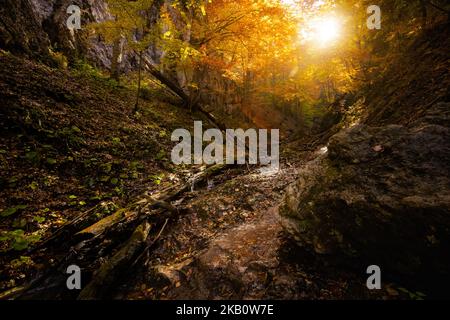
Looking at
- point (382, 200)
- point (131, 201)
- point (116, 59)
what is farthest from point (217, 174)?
point (116, 59)

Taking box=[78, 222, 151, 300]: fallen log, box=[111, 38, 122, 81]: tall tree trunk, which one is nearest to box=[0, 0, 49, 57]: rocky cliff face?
box=[111, 38, 122, 81]: tall tree trunk

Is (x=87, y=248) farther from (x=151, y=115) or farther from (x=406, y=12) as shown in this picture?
(x=406, y=12)

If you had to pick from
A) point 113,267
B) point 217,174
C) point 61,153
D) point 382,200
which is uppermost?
point 61,153

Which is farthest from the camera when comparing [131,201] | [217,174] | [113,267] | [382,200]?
[217,174]

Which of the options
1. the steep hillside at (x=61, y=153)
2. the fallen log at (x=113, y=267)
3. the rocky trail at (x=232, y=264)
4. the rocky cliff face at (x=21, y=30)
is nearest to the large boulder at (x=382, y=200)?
the rocky trail at (x=232, y=264)

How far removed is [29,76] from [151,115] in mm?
4372

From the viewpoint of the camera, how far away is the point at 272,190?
6191 millimetres

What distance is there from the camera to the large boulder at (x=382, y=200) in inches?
93.6

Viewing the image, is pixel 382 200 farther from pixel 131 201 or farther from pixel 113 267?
pixel 131 201

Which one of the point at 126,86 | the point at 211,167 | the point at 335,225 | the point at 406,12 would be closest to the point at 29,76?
the point at 126,86

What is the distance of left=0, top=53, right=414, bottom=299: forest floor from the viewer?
3.25m

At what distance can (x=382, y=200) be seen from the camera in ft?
8.77

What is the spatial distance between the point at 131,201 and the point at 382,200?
16.6 feet

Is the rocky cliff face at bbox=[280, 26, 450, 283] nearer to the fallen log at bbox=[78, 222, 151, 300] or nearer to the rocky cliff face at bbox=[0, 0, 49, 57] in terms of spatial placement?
the fallen log at bbox=[78, 222, 151, 300]
